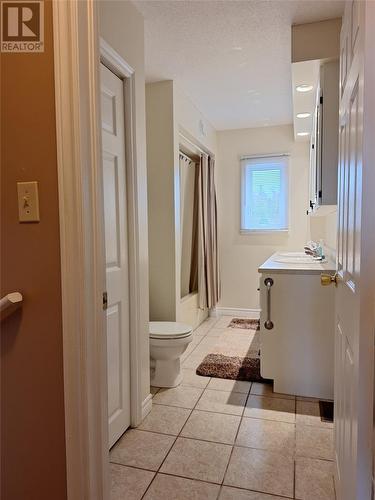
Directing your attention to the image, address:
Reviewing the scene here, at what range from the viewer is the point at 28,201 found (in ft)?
3.56

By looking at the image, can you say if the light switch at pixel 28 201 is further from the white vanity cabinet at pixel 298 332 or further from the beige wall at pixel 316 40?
the beige wall at pixel 316 40

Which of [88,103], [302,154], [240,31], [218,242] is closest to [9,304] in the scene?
[88,103]

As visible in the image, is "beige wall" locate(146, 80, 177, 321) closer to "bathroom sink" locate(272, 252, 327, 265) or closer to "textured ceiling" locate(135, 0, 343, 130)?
"textured ceiling" locate(135, 0, 343, 130)

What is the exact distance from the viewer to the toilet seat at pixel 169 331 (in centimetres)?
247

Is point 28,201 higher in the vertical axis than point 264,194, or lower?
lower

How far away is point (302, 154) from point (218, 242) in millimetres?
1570

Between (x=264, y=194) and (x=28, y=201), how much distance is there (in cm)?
395

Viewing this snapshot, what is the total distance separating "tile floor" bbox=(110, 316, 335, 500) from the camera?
62.1 inches

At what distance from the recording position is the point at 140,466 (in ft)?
5.68

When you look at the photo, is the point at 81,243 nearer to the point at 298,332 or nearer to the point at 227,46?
the point at 298,332

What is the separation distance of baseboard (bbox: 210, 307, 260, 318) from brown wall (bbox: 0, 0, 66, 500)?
3675mm

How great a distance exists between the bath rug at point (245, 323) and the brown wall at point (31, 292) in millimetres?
3251

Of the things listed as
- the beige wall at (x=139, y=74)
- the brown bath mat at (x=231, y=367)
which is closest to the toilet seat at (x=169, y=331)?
the beige wall at (x=139, y=74)

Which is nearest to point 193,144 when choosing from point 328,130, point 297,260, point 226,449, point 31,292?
point 297,260
